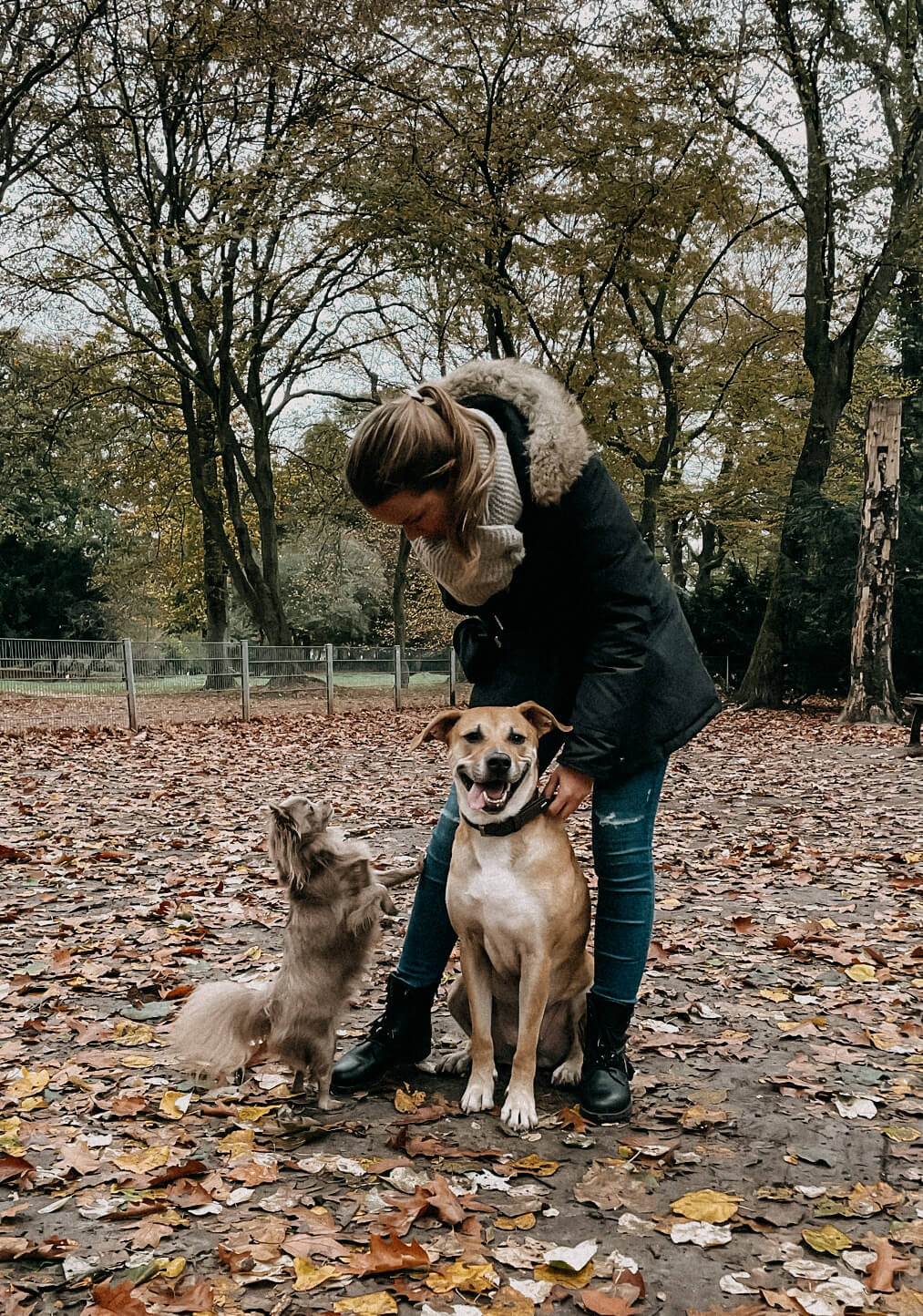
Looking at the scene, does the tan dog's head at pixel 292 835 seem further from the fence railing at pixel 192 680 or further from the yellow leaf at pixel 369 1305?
the fence railing at pixel 192 680

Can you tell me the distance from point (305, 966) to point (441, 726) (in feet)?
2.58

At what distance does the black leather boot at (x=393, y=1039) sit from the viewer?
10.2 feet

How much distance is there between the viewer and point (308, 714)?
17672 mm

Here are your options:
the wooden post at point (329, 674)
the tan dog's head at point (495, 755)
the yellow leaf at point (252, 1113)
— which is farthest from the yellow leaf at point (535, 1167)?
the wooden post at point (329, 674)

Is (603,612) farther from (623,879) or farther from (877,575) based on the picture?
(877,575)

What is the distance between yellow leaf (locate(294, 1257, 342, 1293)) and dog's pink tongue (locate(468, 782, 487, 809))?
3.68ft

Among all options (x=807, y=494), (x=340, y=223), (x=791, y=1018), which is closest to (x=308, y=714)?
(x=340, y=223)

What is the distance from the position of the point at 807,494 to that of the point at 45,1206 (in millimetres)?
16645

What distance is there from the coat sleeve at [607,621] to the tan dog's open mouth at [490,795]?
0.18 metres

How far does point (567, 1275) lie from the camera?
7.12 ft

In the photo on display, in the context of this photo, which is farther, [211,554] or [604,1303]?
[211,554]

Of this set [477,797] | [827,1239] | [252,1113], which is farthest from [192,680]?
[827,1239]

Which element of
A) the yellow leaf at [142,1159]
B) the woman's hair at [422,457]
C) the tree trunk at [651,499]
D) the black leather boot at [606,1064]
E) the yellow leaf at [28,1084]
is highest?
the tree trunk at [651,499]

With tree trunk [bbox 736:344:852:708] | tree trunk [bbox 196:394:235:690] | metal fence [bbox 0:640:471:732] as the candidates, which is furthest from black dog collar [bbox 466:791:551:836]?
tree trunk [bbox 196:394:235:690]
